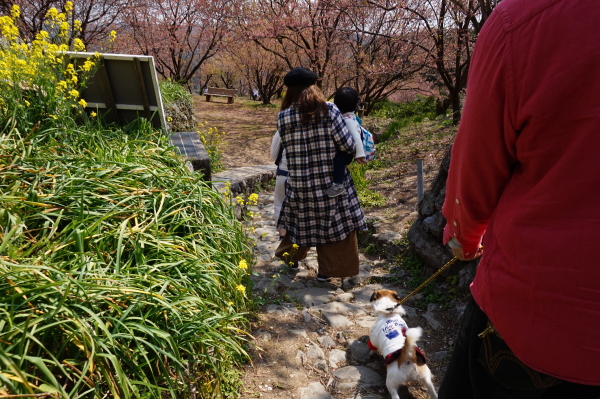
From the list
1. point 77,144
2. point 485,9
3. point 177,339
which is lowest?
point 177,339

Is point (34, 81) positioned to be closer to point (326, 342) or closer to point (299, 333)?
point (299, 333)

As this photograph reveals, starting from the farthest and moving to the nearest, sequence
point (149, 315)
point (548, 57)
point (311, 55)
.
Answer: point (311, 55) → point (149, 315) → point (548, 57)

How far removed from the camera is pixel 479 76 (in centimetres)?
100

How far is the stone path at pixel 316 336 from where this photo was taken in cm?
252

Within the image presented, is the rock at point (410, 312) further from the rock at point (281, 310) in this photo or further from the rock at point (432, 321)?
the rock at point (281, 310)

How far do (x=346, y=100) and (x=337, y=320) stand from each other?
6.05ft

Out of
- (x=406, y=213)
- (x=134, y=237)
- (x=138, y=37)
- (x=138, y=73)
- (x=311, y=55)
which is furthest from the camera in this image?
(x=138, y=37)

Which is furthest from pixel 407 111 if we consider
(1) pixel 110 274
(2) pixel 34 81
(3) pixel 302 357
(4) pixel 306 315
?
(1) pixel 110 274

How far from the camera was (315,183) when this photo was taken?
3.61 m

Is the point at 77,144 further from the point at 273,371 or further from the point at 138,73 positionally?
the point at 273,371

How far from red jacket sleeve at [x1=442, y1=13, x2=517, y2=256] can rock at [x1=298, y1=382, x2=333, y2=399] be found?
1.66 m

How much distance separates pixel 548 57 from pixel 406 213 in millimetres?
4519

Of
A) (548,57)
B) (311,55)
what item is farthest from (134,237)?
(311,55)

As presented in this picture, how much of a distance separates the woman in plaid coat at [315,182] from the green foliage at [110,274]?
72 centimetres
